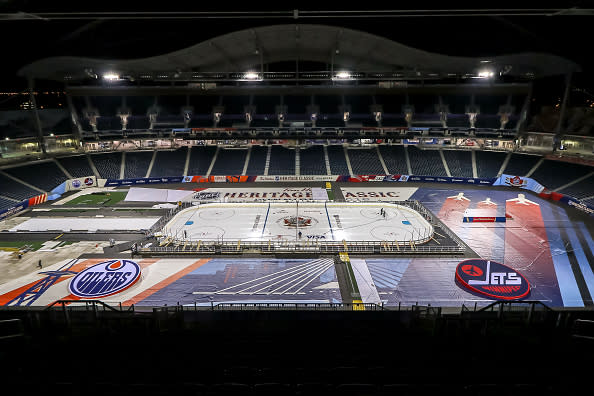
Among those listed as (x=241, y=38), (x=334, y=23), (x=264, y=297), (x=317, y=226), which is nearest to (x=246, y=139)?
(x=241, y=38)

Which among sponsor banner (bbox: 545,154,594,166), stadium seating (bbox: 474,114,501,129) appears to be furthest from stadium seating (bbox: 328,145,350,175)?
sponsor banner (bbox: 545,154,594,166)

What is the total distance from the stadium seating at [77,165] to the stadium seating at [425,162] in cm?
4231

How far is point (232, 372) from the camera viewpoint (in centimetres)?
597

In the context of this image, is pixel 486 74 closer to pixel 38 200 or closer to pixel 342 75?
pixel 342 75

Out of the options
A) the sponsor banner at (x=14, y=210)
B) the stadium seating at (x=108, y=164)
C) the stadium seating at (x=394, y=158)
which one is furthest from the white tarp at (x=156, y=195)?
the stadium seating at (x=394, y=158)

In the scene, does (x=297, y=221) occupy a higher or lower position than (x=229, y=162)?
lower

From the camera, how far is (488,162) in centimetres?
4178

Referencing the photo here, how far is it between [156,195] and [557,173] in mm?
45300

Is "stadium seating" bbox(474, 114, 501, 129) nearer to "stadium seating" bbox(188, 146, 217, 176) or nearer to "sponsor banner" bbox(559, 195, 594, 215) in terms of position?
"sponsor banner" bbox(559, 195, 594, 215)

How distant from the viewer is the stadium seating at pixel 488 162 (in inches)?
1580

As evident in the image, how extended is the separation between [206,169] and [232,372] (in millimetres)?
39100

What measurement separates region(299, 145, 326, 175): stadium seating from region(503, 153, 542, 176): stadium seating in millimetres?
23138

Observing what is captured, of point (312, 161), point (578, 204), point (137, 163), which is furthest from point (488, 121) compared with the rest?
point (137, 163)

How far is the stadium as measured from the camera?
6.32 meters
